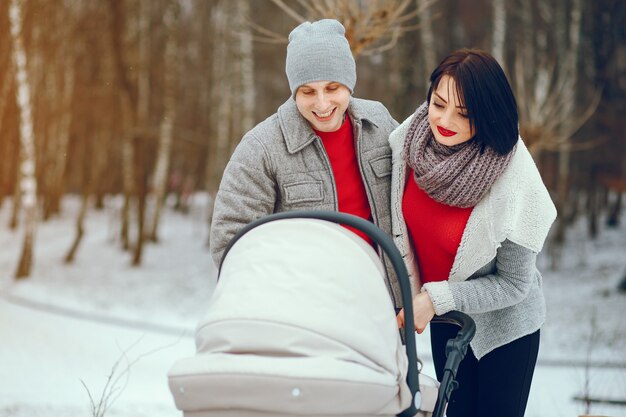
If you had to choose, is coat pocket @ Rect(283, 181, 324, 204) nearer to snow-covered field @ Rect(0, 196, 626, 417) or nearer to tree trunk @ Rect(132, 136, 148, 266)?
snow-covered field @ Rect(0, 196, 626, 417)

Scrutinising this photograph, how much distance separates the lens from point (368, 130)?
3113 mm

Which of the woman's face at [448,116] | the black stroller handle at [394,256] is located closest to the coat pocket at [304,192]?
the woman's face at [448,116]

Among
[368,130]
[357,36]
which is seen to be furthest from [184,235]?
[368,130]

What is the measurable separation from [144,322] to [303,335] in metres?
11.8

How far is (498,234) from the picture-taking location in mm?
2721

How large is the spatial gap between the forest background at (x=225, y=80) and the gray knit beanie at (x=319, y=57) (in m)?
8.09

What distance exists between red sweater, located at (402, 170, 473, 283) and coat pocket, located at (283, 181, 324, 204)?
304 mm

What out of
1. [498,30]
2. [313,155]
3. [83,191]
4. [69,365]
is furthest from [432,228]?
[83,191]

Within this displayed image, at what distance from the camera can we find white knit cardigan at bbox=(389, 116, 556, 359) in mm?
2707

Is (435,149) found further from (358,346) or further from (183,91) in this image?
(183,91)

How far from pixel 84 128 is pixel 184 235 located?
850cm

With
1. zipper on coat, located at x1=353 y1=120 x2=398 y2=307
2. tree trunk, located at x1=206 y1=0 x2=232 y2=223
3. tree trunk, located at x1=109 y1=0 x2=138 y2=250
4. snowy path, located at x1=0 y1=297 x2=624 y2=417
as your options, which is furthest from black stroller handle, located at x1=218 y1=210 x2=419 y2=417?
tree trunk, located at x1=206 y1=0 x2=232 y2=223

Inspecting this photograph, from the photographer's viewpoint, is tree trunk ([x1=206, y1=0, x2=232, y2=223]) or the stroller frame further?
tree trunk ([x1=206, y1=0, x2=232, y2=223])

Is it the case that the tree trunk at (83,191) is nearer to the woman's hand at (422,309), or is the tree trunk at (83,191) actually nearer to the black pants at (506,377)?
the black pants at (506,377)
